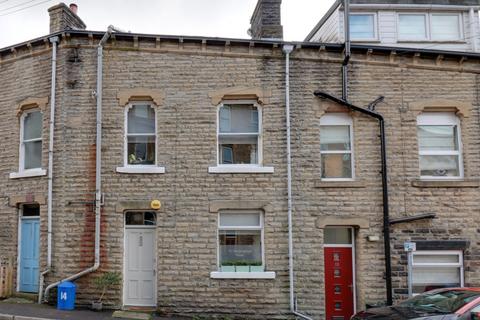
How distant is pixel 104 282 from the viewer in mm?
12711

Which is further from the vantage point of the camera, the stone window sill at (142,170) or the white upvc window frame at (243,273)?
the stone window sill at (142,170)

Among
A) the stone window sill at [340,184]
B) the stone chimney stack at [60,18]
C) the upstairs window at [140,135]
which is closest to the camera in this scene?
the stone window sill at [340,184]

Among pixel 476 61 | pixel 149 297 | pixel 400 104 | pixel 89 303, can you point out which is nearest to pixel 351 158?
pixel 400 104

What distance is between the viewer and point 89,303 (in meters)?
12.8

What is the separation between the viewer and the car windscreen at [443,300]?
862 centimetres

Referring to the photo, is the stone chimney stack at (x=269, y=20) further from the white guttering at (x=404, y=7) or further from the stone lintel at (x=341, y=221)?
the stone lintel at (x=341, y=221)

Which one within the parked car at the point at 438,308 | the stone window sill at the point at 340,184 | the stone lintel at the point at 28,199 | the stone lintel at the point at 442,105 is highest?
the stone lintel at the point at 442,105

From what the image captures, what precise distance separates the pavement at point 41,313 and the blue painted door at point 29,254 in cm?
74

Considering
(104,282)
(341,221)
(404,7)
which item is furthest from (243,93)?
(404,7)

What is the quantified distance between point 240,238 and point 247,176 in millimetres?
1614

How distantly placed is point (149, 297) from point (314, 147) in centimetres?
572

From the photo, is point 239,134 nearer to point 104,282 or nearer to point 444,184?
point 104,282

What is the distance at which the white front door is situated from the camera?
13.2m

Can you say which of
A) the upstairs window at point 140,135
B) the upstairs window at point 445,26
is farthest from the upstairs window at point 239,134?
the upstairs window at point 445,26
